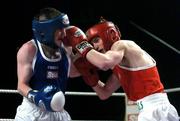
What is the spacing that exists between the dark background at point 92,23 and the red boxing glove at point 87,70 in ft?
9.88

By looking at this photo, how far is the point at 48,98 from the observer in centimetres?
185

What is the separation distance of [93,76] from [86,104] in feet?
11.1

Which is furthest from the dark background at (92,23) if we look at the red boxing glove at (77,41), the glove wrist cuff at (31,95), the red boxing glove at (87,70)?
the glove wrist cuff at (31,95)

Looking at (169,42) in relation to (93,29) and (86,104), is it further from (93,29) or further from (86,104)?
(93,29)

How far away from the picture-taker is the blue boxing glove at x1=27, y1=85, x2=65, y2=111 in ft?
6.04

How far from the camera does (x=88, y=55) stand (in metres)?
2.01

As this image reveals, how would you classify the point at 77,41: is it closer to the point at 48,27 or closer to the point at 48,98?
the point at 48,27

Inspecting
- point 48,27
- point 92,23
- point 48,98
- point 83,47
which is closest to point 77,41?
point 83,47

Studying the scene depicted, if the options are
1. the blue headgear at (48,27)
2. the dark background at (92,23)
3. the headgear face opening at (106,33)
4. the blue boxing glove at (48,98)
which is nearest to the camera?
the blue boxing glove at (48,98)

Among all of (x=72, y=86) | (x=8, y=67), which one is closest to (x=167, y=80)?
(x=72, y=86)

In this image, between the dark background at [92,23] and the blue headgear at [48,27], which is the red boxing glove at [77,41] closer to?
the blue headgear at [48,27]

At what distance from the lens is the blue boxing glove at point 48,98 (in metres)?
1.84

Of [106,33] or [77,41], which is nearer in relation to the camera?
[77,41]

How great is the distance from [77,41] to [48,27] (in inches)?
6.5
